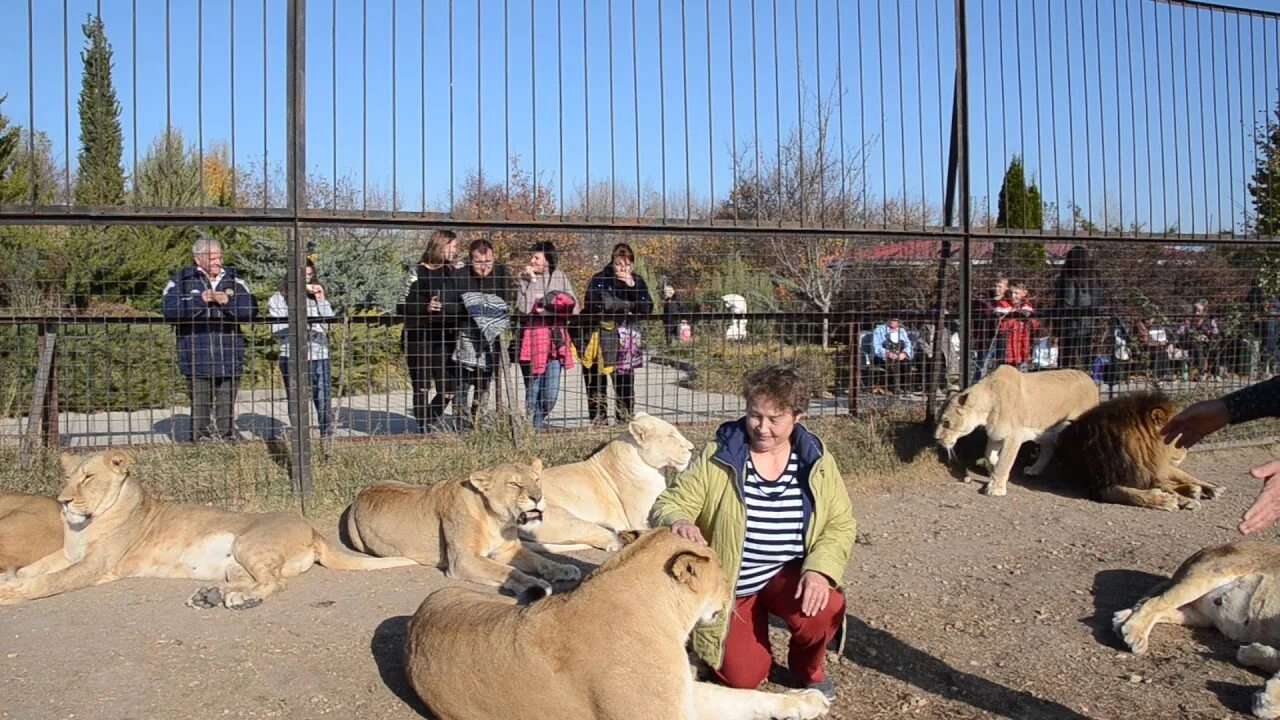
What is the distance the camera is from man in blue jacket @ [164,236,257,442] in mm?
7777

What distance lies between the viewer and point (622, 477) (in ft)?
24.4

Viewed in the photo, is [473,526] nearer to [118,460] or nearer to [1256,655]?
[118,460]

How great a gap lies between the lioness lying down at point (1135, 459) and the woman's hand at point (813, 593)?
486cm

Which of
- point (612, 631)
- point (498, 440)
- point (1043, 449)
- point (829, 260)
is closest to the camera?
point (612, 631)

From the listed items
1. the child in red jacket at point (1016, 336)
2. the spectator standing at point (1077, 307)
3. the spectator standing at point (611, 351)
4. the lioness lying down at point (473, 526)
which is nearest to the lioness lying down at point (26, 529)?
the lioness lying down at point (473, 526)

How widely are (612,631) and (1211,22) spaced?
29.9ft

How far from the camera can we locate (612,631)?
3.79m

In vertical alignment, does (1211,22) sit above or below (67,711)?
above

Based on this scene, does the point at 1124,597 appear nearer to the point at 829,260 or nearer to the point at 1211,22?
the point at 1211,22

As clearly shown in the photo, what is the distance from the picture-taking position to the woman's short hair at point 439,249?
846cm

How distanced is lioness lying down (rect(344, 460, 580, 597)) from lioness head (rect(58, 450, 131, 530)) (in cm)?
135

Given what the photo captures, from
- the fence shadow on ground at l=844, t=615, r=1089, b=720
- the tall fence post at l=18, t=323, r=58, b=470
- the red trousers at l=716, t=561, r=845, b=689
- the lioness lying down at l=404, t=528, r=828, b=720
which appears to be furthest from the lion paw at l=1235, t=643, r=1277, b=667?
the tall fence post at l=18, t=323, r=58, b=470

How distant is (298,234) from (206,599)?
7.83 ft

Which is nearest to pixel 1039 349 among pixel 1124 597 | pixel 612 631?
pixel 1124 597
